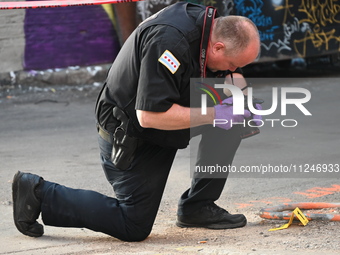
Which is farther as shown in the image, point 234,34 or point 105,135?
point 105,135

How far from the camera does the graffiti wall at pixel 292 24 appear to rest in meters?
10.5

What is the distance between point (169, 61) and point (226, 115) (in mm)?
450

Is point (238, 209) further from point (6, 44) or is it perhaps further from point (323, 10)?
point (323, 10)

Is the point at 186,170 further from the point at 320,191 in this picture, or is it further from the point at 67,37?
the point at 67,37

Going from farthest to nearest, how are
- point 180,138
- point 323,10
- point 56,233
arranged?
point 323,10, point 56,233, point 180,138

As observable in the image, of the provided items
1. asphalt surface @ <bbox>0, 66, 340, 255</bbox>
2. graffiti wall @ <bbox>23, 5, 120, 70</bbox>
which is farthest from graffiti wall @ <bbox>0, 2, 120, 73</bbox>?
asphalt surface @ <bbox>0, 66, 340, 255</bbox>

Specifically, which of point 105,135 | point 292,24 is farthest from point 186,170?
point 292,24

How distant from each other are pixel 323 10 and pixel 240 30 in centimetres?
792

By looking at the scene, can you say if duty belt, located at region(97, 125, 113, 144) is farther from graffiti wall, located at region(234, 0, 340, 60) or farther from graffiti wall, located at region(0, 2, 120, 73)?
graffiti wall, located at region(234, 0, 340, 60)

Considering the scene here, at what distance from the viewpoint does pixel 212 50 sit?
362 centimetres

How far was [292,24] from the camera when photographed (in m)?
10.8

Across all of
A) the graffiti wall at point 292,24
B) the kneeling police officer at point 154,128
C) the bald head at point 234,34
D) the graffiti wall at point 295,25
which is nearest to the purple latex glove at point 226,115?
the kneeling police officer at point 154,128

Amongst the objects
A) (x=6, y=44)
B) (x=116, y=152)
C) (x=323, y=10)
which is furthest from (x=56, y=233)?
(x=323, y=10)

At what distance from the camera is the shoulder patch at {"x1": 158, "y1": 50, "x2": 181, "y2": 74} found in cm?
349
